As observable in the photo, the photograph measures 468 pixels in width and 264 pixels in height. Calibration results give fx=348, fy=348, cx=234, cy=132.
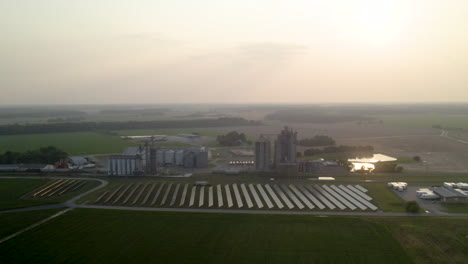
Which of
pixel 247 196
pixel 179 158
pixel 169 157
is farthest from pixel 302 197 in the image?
pixel 169 157

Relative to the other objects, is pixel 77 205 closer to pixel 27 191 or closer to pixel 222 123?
pixel 27 191

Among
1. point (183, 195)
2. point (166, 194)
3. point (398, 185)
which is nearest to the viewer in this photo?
point (183, 195)

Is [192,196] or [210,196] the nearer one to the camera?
[210,196]

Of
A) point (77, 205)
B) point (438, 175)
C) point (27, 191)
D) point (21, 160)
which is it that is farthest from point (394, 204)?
point (21, 160)

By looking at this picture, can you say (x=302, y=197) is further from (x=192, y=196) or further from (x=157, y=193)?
(x=157, y=193)

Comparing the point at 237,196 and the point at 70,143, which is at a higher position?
the point at 70,143

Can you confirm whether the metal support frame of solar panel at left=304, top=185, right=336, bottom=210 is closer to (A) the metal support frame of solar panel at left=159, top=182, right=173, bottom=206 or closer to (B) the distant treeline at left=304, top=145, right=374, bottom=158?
(A) the metal support frame of solar panel at left=159, top=182, right=173, bottom=206
